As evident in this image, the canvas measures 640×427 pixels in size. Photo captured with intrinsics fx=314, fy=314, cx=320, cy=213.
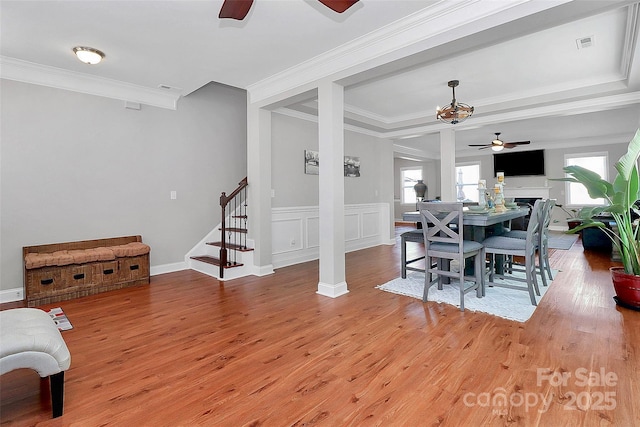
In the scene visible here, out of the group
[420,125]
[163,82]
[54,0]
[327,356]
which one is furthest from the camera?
[420,125]

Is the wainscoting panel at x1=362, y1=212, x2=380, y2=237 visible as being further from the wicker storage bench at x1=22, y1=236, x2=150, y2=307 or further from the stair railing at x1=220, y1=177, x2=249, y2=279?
the wicker storage bench at x1=22, y1=236, x2=150, y2=307

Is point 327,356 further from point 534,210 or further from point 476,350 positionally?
point 534,210

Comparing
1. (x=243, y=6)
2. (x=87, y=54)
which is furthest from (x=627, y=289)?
(x=87, y=54)

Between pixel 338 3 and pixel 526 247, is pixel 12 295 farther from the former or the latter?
pixel 526 247

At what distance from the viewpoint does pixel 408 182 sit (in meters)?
12.8

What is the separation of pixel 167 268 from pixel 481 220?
13.7 ft

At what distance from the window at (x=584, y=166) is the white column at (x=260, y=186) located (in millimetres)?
8919

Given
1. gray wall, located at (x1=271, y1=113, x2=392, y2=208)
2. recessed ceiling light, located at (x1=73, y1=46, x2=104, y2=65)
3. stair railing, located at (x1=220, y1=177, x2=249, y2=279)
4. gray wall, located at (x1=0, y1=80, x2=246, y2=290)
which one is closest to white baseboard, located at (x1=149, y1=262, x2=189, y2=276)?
gray wall, located at (x1=0, y1=80, x2=246, y2=290)

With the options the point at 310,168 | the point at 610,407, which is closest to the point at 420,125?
the point at 310,168

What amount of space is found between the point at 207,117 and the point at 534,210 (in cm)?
462

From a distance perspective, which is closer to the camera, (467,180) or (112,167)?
(112,167)

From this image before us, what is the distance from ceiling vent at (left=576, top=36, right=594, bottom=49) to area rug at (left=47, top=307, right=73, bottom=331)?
5.62m

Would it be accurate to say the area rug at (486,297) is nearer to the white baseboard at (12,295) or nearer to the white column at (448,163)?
the white column at (448,163)

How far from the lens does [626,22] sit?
290 centimetres
